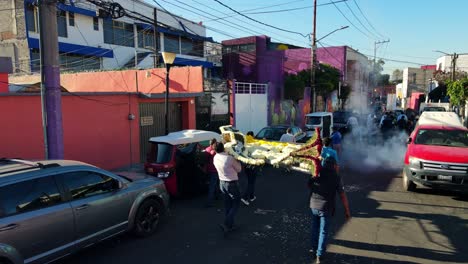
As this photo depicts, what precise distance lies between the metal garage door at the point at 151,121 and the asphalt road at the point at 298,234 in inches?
212

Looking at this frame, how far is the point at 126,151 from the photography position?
1243 centimetres

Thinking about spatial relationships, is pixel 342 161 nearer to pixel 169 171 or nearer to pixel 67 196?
pixel 169 171

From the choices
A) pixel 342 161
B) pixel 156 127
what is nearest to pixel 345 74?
pixel 342 161

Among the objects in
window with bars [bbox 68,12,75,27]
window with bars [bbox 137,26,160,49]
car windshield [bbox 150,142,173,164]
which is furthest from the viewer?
window with bars [bbox 137,26,160,49]

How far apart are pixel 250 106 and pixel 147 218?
14.4 meters

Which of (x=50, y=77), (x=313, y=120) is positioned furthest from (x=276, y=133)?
(x=50, y=77)

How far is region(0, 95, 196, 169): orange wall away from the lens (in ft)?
30.0

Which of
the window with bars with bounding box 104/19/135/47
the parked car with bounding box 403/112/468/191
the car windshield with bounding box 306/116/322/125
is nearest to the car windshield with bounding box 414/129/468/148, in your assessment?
the parked car with bounding box 403/112/468/191

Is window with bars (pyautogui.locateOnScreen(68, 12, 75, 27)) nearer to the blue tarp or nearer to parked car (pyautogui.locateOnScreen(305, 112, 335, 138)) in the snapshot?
the blue tarp

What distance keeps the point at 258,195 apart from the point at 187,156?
2.12 meters

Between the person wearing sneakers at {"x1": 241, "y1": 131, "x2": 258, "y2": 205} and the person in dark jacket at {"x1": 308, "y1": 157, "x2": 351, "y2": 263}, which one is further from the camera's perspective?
the person wearing sneakers at {"x1": 241, "y1": 131, "x2": 258, "y2": 205}

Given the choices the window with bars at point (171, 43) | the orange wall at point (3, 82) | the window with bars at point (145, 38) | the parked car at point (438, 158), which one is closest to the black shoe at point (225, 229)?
the parked car at point (438, 158)

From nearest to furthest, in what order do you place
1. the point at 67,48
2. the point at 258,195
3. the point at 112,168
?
the point at 258,195
the point at 112,168
the point at 67,48

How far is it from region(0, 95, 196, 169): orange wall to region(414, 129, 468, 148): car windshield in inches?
369
